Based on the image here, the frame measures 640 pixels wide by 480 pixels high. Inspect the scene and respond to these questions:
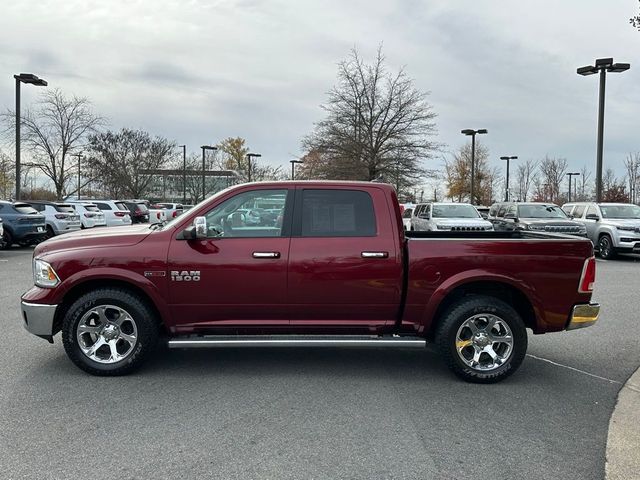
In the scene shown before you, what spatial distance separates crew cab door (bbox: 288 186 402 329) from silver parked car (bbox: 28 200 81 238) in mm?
17198

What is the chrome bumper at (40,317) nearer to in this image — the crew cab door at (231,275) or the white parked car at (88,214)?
the crew cab door at (231,275)

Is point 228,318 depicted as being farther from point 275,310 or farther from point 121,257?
point 121,257

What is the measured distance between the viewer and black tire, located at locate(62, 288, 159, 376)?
5.18 m

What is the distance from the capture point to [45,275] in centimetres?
523

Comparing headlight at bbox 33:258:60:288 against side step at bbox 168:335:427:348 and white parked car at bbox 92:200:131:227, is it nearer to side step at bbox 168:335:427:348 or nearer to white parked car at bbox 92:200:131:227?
side step at bbox 168:335:427:348

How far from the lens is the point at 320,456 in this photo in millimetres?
3709

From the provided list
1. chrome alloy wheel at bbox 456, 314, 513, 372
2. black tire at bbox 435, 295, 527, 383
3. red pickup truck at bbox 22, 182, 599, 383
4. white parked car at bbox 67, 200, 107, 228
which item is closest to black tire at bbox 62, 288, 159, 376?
red pickup truck at bbox 22, 182, 599, 383

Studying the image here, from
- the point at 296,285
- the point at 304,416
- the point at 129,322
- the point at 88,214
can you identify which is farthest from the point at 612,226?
the point at 88,214

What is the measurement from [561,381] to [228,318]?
324cm

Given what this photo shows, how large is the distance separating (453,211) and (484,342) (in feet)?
50.6

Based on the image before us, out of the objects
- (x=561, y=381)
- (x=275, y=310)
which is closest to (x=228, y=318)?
(x=275, y=310)

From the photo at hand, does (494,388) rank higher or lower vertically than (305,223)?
lower

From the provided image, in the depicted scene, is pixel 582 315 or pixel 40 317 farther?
pixel 582 315

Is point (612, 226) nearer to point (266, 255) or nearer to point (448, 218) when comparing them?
point (448, 218)
